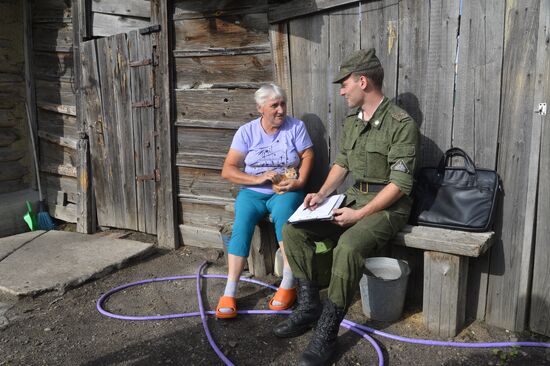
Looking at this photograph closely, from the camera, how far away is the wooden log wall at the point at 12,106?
5840 mm

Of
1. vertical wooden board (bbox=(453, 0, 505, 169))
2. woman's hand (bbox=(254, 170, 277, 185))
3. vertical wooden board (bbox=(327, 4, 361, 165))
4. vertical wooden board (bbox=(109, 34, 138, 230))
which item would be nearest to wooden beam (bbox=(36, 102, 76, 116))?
vertical wooden board (bbox=(109, 34, 138, 230))

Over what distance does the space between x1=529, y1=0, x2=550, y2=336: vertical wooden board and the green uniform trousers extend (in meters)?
0.79

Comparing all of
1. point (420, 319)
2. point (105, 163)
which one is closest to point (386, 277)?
point (420, 319)

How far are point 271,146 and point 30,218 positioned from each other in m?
3.71

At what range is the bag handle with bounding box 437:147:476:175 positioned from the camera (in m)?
3.12

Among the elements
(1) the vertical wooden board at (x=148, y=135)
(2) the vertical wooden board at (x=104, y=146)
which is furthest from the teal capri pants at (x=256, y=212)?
(2) the vertical wooden board at (x=104, y=146)

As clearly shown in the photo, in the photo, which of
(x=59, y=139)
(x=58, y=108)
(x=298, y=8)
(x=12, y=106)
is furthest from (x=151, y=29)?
(x=12, y=106)

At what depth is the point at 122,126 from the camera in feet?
17.2

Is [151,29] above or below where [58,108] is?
above

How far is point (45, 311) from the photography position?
3750 millimetres

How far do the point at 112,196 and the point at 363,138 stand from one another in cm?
337

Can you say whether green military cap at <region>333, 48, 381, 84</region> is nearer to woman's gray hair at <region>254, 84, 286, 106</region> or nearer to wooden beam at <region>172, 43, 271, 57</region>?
woman's gray hair at <region>254, 84, 286, 106</region>

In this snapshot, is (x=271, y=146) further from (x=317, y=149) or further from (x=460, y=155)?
(x=460, y=155)

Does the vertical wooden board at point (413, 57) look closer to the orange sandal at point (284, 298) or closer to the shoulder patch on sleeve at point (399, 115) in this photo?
the shoulder patch on sleeve at point (399, 115)
